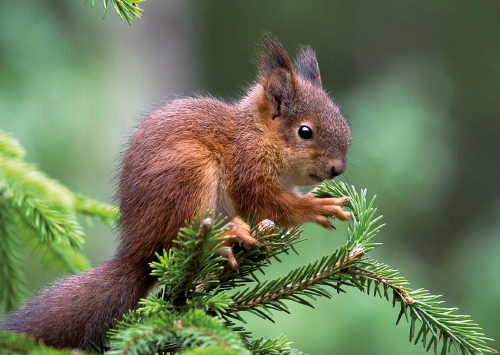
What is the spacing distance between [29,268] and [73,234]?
3.58 m

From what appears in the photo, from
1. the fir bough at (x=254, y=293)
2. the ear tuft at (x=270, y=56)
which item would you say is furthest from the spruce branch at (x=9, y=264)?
the ear tuft at (x=270, y=56)

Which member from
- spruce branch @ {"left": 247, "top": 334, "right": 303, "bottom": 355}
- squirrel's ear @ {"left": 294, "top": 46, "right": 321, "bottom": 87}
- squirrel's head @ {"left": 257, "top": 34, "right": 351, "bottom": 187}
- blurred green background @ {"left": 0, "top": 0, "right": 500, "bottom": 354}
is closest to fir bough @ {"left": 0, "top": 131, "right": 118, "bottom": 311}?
spruce branch @ {"left": 247, "top": 334, "right": 303, "bottom": 355}

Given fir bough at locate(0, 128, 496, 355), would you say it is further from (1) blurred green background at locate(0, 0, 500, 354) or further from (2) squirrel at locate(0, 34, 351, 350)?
(1) blurred green background at locate(0, 0, 500, 354)

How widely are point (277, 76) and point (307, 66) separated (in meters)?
0.33

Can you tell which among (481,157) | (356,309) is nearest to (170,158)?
(356,309)

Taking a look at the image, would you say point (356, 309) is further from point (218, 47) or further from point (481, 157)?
point (218, 47)

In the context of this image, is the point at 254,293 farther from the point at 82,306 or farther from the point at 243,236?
the point at 82,306

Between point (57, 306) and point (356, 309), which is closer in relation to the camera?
point (57, 306)

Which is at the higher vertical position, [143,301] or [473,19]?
[473,19]

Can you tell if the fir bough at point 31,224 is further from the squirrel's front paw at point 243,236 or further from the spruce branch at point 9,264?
the squirrel's front paw at point 243,236

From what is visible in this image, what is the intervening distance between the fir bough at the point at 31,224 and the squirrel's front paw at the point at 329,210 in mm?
740

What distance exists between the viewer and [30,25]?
3473 millimetres

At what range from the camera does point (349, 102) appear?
3406 mm

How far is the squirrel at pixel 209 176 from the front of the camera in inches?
51.0
